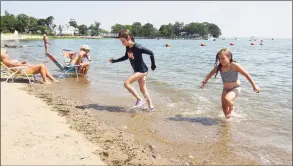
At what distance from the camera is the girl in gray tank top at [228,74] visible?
6.33 m

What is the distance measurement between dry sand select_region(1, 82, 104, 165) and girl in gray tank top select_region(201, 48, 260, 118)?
325cm

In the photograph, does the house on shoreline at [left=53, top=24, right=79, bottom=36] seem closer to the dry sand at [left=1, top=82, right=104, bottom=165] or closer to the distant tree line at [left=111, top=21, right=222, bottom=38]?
the distant tree line at [left=111, top=21, right=222, bottom=38]

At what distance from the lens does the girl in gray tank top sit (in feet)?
20.8

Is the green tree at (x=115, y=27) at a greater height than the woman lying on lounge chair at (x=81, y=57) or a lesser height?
greater

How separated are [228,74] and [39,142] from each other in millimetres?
4100

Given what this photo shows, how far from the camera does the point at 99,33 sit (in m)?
179

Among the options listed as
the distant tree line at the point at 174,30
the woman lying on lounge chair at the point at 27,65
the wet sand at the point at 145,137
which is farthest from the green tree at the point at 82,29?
the wet sand at the point at 145,137

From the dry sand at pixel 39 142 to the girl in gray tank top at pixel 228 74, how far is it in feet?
10.7

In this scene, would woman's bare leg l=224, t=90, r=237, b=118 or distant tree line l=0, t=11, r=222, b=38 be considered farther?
distant tree line l=0, t=11, r=222, b=38

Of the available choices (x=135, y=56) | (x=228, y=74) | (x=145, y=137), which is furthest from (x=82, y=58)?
(x=145, y=137)

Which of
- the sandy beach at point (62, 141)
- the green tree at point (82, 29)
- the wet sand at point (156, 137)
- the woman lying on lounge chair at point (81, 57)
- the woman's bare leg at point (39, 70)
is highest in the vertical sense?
the green tree at point (82, 29)

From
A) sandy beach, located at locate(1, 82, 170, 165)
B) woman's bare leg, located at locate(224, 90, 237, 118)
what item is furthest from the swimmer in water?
woman's bare leg, located at locate(224, 90, 237, 118)

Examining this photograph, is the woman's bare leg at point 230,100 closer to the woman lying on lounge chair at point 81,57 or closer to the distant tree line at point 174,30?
the woman lying on lounge chair at point 81,57

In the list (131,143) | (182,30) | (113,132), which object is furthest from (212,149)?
(182,30)
